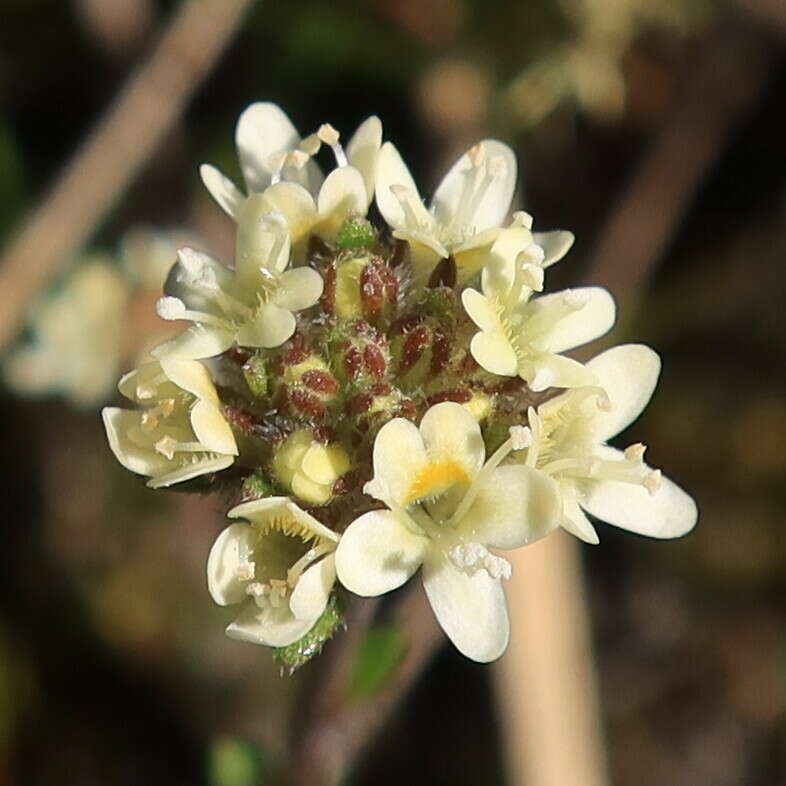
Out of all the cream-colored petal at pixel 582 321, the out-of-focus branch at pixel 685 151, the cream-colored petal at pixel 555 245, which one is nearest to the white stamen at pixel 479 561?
the cream-colored petal at pixel 582 321

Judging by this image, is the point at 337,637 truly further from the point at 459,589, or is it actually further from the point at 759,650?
the point at 759,650

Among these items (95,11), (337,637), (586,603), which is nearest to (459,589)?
(337,637)

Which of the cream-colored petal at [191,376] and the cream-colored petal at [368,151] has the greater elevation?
the cream-colored petal at [368,151]

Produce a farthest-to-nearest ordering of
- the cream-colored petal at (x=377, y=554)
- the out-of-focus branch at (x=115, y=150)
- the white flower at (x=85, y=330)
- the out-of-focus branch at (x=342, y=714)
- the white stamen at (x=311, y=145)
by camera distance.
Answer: the white flower at (x=85, y=330)
the out-of-focus branch at (x=115, y=150)
the out-of-focus branch at (x=342, y=714)
the white stamen at (x=311, y=145)
the cream-colored petal at (x=377, y=554)

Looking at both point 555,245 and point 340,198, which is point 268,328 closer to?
point 340,198

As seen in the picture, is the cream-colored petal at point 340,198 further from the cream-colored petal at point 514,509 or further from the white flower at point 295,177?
the cream-colored petal at point 514,509

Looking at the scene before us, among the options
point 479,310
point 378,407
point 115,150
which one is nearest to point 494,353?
point 479,310

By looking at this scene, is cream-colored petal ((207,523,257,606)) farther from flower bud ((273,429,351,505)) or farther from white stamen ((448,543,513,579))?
white stamen ((448,543,513,579))
